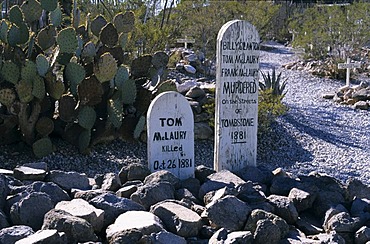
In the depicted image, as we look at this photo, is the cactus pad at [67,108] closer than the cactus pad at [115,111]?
Yes

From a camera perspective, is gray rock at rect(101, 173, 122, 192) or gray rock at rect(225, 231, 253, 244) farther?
gray rock at rect(101, 173, 122, 192)

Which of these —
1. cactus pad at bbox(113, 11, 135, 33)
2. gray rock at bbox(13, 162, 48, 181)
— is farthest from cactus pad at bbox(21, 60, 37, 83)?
gray rock at bbox(13, 162, 48, 181)

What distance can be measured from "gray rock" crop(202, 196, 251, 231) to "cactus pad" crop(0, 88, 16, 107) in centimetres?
399

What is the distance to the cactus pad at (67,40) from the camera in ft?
25.4

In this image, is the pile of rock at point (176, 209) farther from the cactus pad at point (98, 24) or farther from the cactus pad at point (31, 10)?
the cactus pad at point (98, 24)

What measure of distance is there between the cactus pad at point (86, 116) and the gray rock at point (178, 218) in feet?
11.6

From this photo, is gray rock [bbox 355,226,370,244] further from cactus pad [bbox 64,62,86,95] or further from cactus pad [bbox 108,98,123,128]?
cactus pad [bbox 64,62,86,95]

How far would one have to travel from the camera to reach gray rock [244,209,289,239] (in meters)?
4.33

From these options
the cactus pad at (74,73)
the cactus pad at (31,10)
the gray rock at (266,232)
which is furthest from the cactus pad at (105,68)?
the gray rock at (266,232)

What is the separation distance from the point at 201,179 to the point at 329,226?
1.43 metres

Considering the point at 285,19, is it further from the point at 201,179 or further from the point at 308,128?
the point at 201,179

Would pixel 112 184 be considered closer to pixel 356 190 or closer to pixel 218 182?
pixel 218 182

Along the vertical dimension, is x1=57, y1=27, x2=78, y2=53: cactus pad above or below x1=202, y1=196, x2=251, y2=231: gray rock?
above

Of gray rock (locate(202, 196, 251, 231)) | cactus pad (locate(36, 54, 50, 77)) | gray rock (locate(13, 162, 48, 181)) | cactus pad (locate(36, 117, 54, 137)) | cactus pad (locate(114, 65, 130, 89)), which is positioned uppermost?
cactus pad (locate(36, 54, 50, 77))
